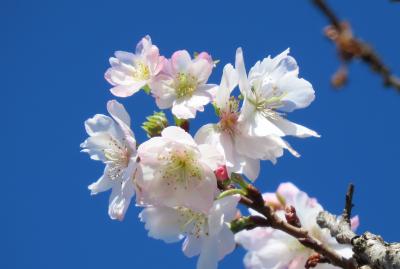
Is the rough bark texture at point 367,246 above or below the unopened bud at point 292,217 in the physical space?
below

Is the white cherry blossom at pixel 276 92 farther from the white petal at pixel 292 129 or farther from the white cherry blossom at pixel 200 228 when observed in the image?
the white cherry blossom at pixel 200 228

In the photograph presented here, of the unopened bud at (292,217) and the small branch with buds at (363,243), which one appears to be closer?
the small branch with buds at (363,243)

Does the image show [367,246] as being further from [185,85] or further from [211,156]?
[185,85]

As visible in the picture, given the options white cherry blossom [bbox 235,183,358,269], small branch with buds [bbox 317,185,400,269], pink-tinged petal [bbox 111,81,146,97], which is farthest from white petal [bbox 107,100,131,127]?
small branch with buds [bbox 317,185,400,269]

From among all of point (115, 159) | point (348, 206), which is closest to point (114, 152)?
point (115, 159)

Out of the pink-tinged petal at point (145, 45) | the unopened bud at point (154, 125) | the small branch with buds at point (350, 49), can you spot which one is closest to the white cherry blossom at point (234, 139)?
the unopened bud at point (154, 125)

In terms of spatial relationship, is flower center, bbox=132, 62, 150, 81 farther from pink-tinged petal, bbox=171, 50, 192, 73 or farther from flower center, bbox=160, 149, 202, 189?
flower center, bbox=160, 149, 202, 189
